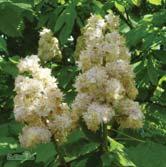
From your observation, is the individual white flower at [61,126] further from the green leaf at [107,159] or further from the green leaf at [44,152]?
the green leaf at [107,159]

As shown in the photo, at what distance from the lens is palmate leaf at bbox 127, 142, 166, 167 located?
1934 mm

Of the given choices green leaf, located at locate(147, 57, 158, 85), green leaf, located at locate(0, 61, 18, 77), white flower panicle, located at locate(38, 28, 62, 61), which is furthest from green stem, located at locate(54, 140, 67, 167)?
white flower panicle, located at locate(38, 28, 62, 61)

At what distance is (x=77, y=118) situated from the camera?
2037 mm

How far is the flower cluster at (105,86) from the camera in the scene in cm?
195

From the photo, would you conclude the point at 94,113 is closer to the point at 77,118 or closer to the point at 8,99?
the point at 77,118

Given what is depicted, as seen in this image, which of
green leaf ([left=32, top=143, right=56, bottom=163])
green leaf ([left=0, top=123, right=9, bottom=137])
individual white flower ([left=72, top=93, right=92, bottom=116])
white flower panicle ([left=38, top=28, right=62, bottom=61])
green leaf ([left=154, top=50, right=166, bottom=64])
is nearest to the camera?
individual white flower ([left=72, top=93, right=92, bottom=116])

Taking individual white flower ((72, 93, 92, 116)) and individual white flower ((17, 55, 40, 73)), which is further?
individual white flower ((17, 55, 40, 73))

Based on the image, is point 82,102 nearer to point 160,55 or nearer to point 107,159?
point 107,159

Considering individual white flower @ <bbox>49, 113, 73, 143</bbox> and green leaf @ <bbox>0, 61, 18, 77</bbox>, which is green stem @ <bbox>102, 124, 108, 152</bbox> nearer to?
individual white flower @ <bbox>49, 113, 73, 143</bbox>

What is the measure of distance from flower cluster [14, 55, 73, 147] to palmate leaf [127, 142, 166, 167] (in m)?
0.29

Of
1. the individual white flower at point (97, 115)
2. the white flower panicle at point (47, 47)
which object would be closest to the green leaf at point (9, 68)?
the white flower panicle at point (47, 47)

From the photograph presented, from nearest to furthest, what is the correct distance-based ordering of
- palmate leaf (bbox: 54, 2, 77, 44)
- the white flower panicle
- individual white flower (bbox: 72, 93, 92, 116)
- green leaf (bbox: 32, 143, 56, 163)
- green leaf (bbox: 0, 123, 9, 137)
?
individual white flower (bbox: 72, 93, 92, 116) → green leaf (bbox: 32, 143, 56, 163) → green leaf (bbox: 0, 123, 9, 137) → palmate leaf (bbox: 54, 2, 77, 44) → the white flower panicle

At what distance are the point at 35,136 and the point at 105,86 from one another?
0.35 metres

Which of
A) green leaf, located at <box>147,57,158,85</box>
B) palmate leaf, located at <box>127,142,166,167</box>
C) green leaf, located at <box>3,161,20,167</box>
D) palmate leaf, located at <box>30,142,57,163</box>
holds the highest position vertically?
palmate leaf, located at <box>127,142,166,167</box>
